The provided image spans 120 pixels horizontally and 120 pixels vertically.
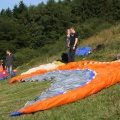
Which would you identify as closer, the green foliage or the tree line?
the green foliage

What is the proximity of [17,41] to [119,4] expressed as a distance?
23014mm

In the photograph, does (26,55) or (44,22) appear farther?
(44,22)

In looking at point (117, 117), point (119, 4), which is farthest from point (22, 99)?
point (119, 4)

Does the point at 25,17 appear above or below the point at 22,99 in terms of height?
above

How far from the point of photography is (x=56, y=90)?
7520 mm

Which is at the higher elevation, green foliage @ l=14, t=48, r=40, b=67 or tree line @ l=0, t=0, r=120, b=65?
tree line @ l=0, t=0, r=120, b=65

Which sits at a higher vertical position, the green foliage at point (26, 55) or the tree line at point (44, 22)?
the tree line at point (44, 22)

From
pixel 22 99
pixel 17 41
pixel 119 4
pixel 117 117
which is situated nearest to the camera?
pixel 117 117

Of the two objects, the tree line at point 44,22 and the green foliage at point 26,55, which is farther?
the tree line at point 44,22

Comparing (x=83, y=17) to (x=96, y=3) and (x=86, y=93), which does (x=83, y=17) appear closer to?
(x=96, y=3)

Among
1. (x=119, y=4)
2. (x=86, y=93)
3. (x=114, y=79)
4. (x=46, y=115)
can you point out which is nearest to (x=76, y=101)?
(x=86, y=93)

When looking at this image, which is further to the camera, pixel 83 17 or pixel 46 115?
pixel 83 17

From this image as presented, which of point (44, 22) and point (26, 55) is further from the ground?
point (44, 22)

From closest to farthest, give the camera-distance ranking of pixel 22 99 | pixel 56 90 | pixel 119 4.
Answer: pixel 56 90
pixel 22 99
pixel 119 4
